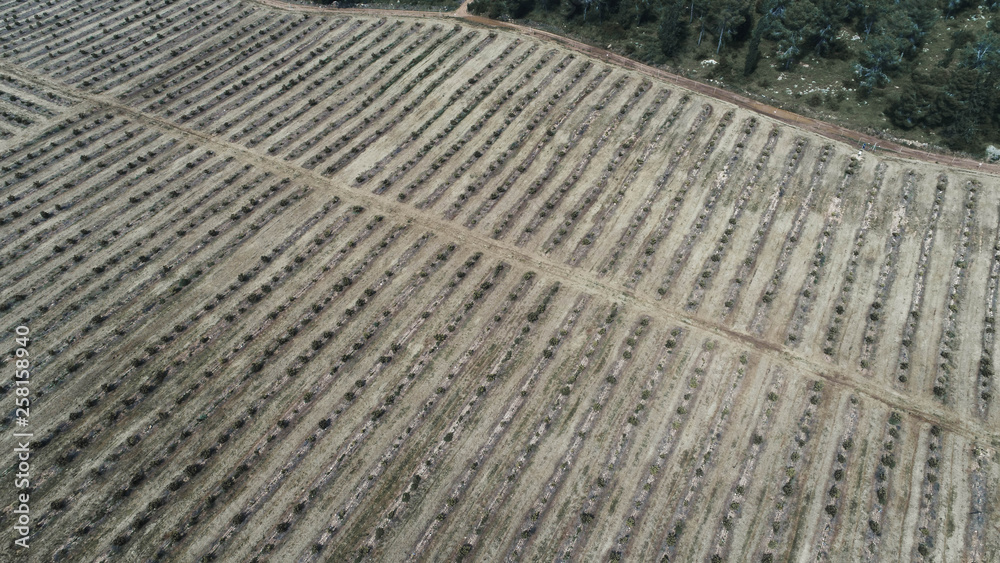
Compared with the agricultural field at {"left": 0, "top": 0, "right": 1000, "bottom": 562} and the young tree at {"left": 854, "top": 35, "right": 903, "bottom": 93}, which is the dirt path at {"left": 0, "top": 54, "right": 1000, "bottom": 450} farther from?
the young tree at {"left": 854, "top": 35, "right": 903, "bottom": 93}

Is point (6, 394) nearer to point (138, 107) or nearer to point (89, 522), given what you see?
point (89, 522)

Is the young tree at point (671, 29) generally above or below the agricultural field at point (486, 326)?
above

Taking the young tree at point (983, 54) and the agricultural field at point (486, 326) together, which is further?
the young tree at point (983, 54)

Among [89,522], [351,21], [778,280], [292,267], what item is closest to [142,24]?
[351,21]

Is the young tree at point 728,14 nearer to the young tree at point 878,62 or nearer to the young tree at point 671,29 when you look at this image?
the young tree at point 671,29

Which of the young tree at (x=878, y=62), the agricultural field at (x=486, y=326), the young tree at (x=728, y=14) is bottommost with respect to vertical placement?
the agricultural field at (x=486, y=326)

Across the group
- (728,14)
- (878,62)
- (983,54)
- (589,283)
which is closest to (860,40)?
(878,62)

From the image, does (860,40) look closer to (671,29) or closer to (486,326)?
(671,29)

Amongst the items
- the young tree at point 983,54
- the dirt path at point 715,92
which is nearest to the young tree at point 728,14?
the dirt path at point 715,92
